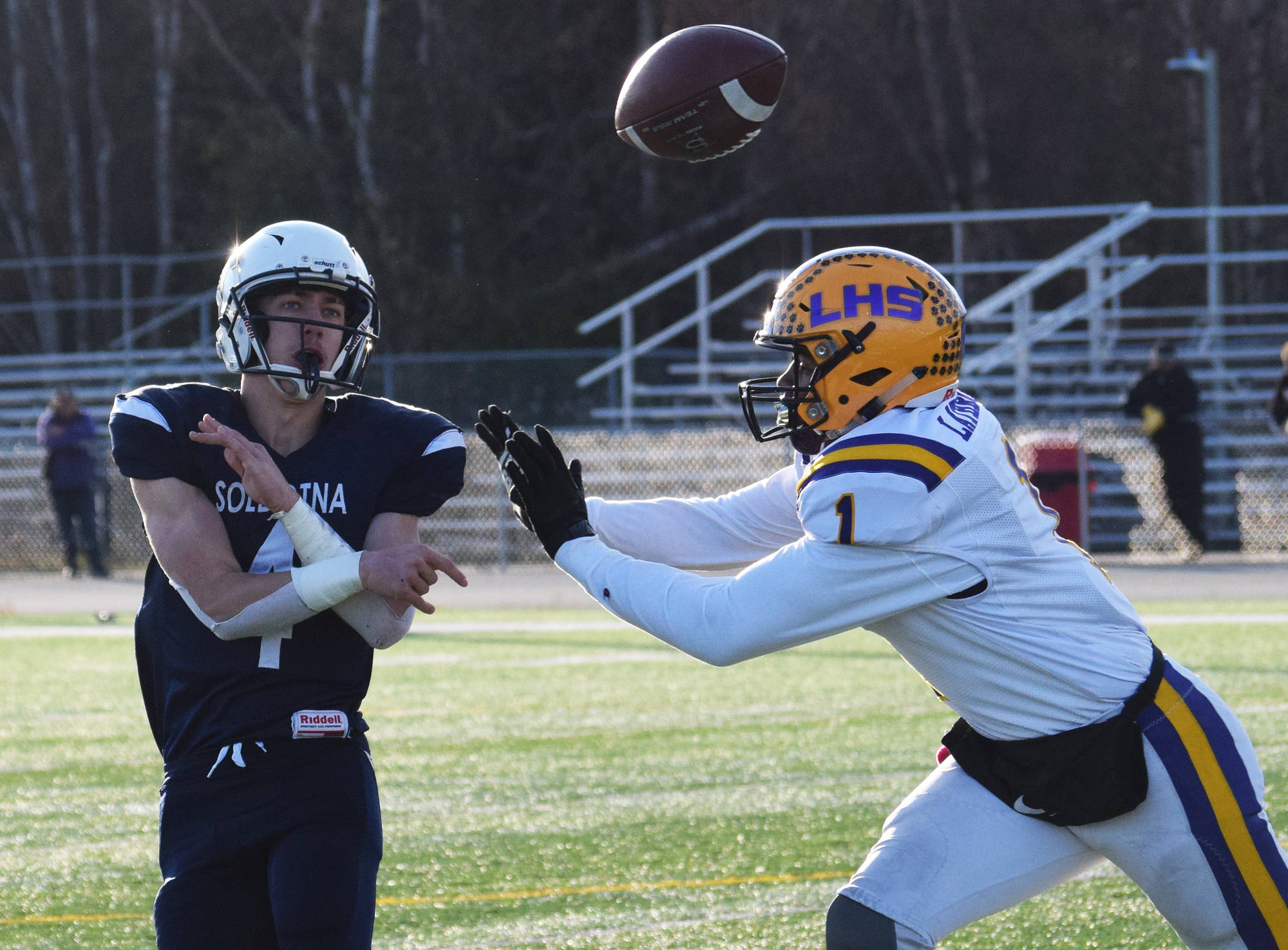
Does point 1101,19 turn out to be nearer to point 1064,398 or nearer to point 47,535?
point 1064,398

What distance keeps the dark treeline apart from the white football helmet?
2240 cm

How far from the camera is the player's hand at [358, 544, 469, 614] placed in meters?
3.04

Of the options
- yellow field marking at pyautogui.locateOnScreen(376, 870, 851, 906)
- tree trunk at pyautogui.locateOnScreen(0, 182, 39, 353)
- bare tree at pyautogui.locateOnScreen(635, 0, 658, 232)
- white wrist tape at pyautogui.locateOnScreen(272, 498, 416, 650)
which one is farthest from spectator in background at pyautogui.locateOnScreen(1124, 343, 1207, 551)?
tree trunk at pyautogui.locateOnScreen(0, 182, 39, 353)

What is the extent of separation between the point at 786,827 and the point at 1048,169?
2322 centimetres

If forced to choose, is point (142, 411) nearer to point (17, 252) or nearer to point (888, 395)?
point (888, 395)

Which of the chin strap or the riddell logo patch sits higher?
the chin strap

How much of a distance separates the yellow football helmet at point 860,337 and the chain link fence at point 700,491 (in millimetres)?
11103

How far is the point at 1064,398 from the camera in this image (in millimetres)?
16375

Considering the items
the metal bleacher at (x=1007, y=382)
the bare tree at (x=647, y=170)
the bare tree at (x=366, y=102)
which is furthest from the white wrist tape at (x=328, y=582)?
the bare tree at (x=647, y=170)

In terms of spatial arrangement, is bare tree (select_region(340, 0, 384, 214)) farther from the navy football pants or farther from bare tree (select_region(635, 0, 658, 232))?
the navy football pants

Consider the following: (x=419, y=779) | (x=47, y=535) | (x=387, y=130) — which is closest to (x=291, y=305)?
(x=419, y=779)

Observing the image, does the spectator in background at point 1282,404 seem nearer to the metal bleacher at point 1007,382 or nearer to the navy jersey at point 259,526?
the metal bleacher at point 1007,382

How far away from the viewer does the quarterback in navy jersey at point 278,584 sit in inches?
118

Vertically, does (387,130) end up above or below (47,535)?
above
